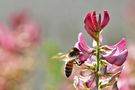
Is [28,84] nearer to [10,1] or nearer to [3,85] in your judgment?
[3,85]

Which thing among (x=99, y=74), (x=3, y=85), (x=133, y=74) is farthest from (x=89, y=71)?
(x=3, y=85)

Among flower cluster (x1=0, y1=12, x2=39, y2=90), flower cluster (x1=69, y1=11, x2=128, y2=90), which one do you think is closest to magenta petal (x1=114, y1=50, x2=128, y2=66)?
flower cluster (x1=69, y1=11, x2=128, y2=90)

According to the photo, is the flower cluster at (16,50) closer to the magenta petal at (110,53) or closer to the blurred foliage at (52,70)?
the blurred foliage at (52,70)

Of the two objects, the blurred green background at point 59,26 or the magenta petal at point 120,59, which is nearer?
the magenta petal at point 120,59

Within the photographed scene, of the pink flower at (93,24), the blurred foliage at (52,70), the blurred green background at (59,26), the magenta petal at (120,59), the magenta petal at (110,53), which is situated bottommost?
the magenta petal at (120,59)

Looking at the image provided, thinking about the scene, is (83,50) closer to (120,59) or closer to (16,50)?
(120,59)

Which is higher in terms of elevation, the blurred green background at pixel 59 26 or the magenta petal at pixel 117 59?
the blurred green background at pixel 59 26

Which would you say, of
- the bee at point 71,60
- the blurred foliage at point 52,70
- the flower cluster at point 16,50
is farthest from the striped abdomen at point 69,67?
the blurred foliage at point 52,70

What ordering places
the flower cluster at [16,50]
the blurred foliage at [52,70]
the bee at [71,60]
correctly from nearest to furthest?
the bee at [71,60] < the flower cluster at [16,50] < the blurred foliage at [52,70]
